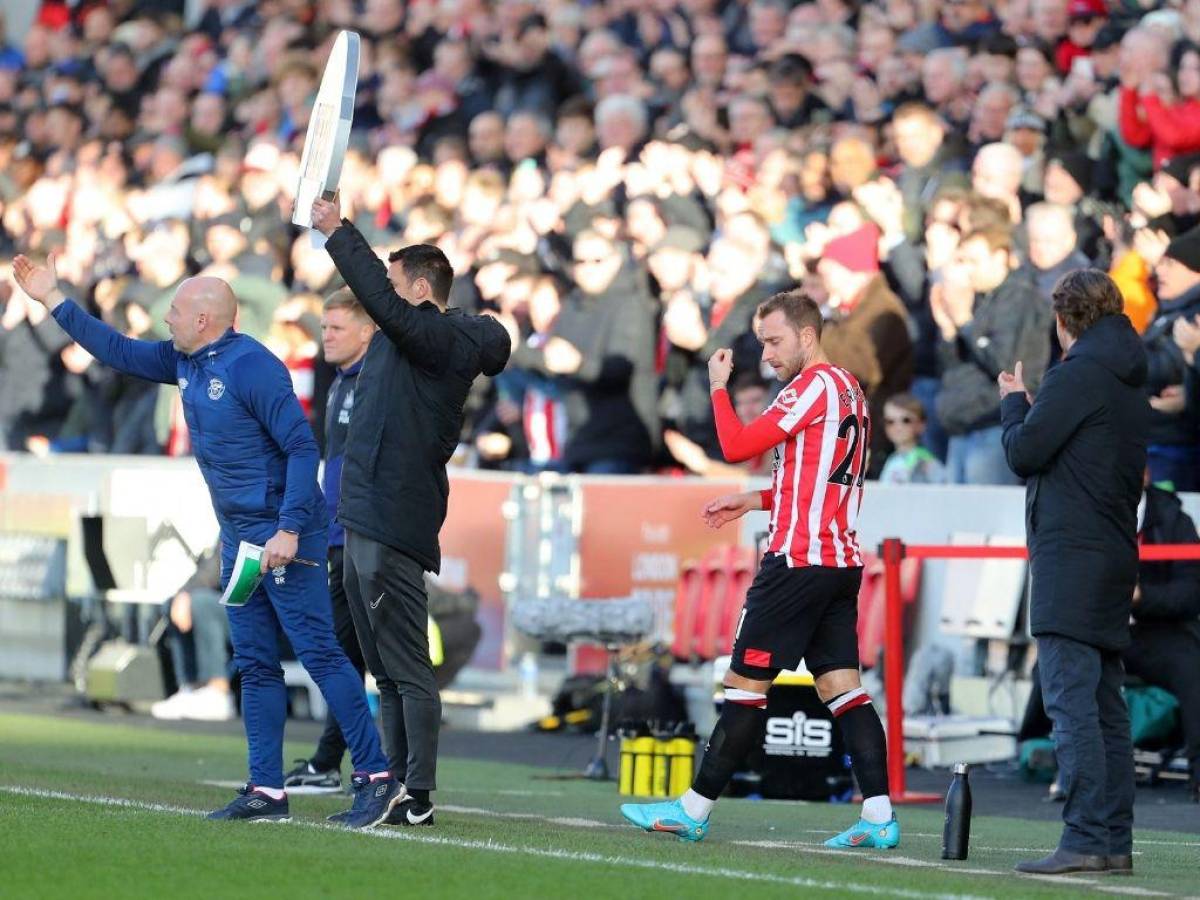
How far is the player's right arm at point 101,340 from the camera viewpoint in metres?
9.75

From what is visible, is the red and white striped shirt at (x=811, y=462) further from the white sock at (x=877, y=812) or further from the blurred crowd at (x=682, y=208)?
the blurred crowd at (x=682, y=208)

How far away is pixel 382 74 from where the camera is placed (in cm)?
2400

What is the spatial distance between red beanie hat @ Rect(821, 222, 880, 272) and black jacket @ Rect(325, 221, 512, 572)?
286 inches

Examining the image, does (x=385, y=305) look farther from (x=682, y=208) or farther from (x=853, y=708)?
(x=682, y=208)

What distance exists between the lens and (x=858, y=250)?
16.6 meters

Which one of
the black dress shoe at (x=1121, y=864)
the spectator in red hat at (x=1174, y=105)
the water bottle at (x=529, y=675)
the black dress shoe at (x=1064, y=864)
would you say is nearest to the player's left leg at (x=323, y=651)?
the black dress shoe at (x=1064, y=864)

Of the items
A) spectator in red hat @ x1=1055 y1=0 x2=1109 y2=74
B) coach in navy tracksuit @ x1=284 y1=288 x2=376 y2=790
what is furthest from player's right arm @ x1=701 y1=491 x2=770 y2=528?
spectator in red hat @ x1=1055 y1=0 x2=1109 y2=74

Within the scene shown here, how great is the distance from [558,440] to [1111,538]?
9.28 metres

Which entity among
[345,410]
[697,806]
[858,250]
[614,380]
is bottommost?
[697,806]

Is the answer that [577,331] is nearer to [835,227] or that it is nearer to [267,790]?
[835,227]

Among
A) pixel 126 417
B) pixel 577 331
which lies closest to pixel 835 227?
pixel 577 331

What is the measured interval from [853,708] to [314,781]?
3213 millimetres

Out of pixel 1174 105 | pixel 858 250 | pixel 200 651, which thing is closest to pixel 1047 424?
pixel 1174 105

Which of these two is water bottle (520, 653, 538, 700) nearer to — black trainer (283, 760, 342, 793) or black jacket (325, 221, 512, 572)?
black trainer (283, 760, 342, 793)
